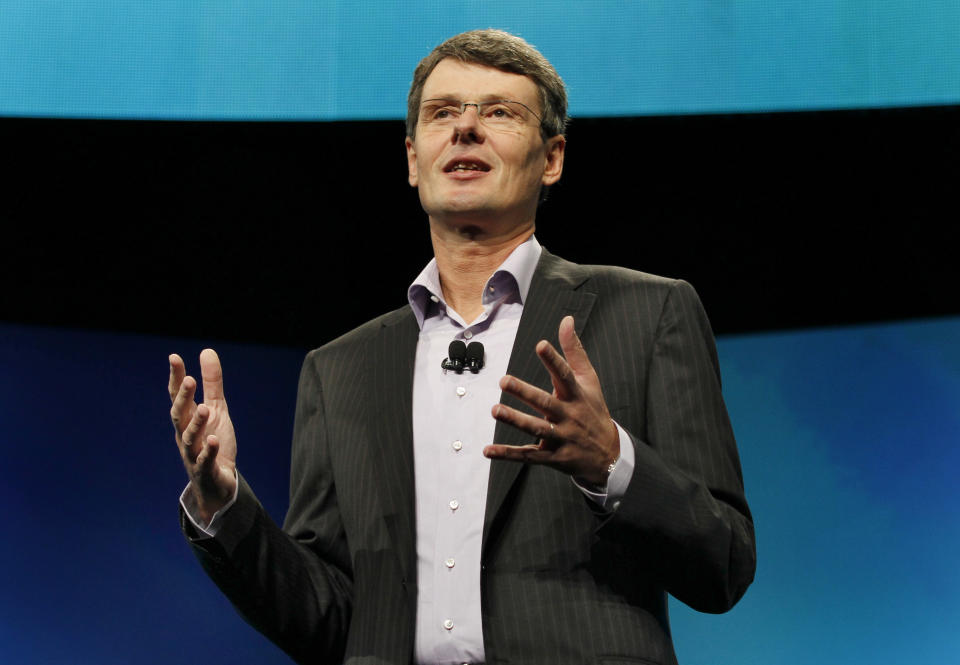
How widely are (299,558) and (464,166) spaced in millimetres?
790

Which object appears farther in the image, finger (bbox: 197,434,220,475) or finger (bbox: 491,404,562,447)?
finger (bbox: 197,434,220,475)

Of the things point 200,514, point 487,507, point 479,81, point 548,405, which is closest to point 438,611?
point 487,507

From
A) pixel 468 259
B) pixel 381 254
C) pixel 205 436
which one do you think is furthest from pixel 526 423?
pixel 381 254

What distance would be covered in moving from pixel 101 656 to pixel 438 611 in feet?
5.90

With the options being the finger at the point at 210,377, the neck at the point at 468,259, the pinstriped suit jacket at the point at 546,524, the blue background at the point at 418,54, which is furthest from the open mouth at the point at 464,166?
the blue background at the point at 418,54

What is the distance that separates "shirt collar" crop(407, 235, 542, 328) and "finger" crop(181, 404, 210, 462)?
21.6 inches

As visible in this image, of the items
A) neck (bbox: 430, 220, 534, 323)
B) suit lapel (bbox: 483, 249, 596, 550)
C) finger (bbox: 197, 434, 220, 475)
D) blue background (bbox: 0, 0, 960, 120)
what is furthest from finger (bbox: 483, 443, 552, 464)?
blue background (bbox: 0, 0, 960, 120)

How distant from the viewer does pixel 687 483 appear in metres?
1.49

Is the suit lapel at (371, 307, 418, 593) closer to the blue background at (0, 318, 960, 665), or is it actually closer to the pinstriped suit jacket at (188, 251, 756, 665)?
the pinstriped suit jacket at (188, 251, 756, 665)

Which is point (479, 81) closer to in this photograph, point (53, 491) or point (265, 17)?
point (265, 17)

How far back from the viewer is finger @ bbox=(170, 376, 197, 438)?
1511 millimetres

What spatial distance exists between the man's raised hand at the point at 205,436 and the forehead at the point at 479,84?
75 centimetres

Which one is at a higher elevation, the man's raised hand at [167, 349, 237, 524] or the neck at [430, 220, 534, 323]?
the neck at [430, 220, 534, 323]

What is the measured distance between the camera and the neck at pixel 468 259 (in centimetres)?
199
